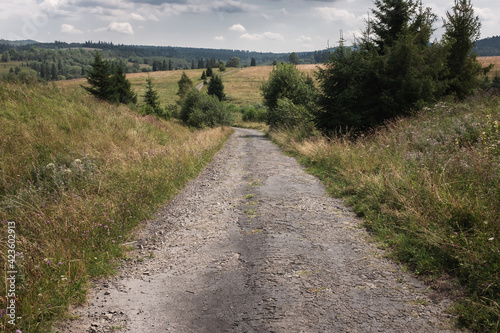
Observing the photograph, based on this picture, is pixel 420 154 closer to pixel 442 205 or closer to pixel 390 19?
pixel 442 205

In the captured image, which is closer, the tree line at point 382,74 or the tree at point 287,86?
the tree line at point 382,74

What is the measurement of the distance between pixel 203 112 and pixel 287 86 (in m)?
10.9

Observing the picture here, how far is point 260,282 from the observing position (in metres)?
3.62

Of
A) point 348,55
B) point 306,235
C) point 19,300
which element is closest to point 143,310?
point 19,300

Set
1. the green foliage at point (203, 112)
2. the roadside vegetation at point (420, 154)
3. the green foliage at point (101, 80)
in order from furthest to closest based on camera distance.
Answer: the green foliage at point (203, 112) < the green foliage at point (101, 80) < the roadside vegetation at point (420, 154)

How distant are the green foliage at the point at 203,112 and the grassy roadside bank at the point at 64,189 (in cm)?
2277

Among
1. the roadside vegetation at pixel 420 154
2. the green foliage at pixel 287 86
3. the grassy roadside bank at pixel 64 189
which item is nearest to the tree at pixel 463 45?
the roadside vegetation at pixel 420 154

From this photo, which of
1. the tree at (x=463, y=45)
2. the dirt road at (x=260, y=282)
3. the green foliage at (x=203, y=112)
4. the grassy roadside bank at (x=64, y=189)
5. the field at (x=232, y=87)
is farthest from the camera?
the field at (x=232, y=87)

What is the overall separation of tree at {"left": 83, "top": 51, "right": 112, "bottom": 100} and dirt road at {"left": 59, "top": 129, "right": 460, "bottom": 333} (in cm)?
3258

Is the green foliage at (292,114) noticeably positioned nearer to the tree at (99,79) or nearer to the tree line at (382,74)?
the tree line at (382,74)

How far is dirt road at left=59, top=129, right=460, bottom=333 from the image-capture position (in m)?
2.96

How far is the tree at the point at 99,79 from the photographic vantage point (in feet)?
108

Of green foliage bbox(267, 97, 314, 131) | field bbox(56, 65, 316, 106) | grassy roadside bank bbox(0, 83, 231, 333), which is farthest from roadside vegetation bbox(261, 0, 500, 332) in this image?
field bbox(56, 65, 316, 106)

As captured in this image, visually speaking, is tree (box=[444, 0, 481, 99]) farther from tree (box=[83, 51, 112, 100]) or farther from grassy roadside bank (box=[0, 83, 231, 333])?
tree (box=[83, 51, 112, 100])
